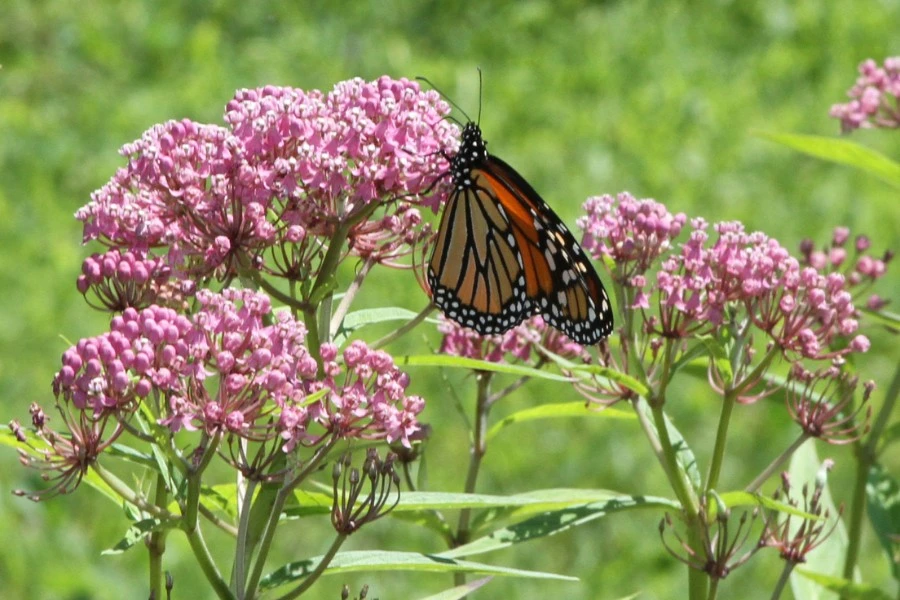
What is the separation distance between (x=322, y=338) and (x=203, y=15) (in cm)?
660

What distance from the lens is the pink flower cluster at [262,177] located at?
1916 mm

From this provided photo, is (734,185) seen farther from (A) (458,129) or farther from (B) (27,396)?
(A) (458,129)

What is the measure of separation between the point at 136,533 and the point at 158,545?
0.73 ft

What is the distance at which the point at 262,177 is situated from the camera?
191 cm

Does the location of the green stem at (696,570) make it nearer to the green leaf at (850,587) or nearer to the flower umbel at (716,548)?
the flower umbel at (716,548)

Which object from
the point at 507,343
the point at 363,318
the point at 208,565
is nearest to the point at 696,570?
the point at 507,343

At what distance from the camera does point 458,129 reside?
2.16 metres

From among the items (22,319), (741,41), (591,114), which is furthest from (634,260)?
(741,41)

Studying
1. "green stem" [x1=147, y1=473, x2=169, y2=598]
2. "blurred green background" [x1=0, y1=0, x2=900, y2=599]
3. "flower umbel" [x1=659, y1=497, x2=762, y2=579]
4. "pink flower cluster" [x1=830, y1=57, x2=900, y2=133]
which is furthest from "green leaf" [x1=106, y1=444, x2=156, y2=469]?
"blurred green background" [x1=0, y1=0, x2=900, y2=599]

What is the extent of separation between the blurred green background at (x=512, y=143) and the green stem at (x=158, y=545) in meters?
2.58

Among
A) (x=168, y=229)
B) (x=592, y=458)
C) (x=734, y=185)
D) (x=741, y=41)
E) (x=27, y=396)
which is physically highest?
(x=741, y=41)

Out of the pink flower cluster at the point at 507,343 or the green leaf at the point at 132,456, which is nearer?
the green leaf at the point at 132,456

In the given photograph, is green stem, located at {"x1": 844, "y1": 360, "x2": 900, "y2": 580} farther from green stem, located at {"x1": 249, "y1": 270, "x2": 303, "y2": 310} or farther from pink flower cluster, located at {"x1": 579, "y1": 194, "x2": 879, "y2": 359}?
green stem, located at {"x1": 249, "y1": 270, "x2": 303, "y2": 310}

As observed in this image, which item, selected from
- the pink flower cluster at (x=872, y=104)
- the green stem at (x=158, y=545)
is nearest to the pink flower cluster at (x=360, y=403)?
the green stem at (x=158, y=545)
